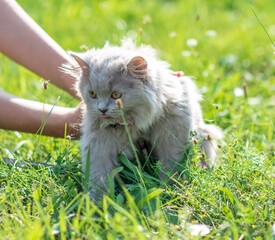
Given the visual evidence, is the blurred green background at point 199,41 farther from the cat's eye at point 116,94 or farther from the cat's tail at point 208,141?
the cat's eye at point 116,94

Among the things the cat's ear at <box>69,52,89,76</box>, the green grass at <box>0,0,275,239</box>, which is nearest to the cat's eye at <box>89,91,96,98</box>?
the cat's ear at <box>69,52,89,76</box>

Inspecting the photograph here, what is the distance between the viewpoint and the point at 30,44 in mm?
2666

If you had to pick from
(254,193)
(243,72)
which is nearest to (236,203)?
(254,193)

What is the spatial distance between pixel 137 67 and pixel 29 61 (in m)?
1.07

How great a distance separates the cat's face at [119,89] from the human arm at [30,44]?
2.27 feet

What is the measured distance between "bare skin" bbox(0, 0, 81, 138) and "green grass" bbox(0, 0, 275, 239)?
6.1 inches

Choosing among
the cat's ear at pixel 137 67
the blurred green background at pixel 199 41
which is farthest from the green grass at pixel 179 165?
the cat's ear at pixel 137 67

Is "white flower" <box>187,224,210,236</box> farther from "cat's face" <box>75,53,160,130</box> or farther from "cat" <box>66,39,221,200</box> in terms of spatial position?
"cat's face" <box>75,53,160,130</box>

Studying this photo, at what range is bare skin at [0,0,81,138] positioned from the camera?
8.25ft

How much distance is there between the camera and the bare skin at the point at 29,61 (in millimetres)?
2515

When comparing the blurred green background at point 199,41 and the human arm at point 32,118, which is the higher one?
the blurred green background at point 199,41

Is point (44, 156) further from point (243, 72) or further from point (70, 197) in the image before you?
point (243, 72)

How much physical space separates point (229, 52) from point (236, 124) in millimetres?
1618

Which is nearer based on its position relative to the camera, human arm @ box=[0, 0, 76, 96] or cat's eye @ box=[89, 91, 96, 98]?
cat's eye @ box=[89, 91, 96, 98]
